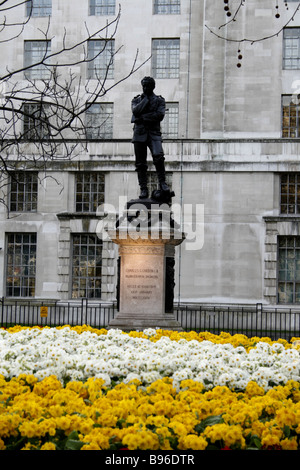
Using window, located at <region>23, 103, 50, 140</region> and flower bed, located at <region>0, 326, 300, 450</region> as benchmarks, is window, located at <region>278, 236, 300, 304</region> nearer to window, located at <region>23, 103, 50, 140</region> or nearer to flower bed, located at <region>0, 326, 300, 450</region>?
window, located at <region>23, 103, 50, 140</region>

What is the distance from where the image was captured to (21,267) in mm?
36750

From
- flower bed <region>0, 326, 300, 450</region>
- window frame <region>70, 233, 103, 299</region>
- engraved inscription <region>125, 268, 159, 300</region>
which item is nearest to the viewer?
flower bed <region>0, 326, 300, 450</region>

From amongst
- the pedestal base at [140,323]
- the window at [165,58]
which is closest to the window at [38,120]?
the pedestal base at [140,323]

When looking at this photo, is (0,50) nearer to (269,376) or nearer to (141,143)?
→ (141,143)

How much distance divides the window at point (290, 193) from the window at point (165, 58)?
25.0 feet

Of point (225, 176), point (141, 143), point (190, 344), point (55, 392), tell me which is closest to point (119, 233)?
point (141, 143)

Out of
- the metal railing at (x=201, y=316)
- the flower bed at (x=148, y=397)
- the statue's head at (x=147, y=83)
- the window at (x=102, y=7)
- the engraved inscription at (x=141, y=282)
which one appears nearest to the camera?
the flower bed at (x=148, y=397)

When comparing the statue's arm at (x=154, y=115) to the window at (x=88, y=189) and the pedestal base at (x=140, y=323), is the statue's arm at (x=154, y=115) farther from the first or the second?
the window at (x=88, y=189)

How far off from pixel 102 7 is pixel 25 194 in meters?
10.3

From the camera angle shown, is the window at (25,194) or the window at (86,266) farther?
the window at (25,194)

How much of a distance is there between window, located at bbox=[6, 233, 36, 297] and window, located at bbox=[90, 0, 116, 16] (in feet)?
38.5

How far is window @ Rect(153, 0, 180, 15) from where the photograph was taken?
3741 centimetres

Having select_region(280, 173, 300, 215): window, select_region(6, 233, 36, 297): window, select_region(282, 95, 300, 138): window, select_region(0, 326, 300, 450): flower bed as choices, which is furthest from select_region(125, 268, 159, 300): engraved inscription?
select_region(282, 95, 300, 138): window

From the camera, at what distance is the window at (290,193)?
3512 centimetres
